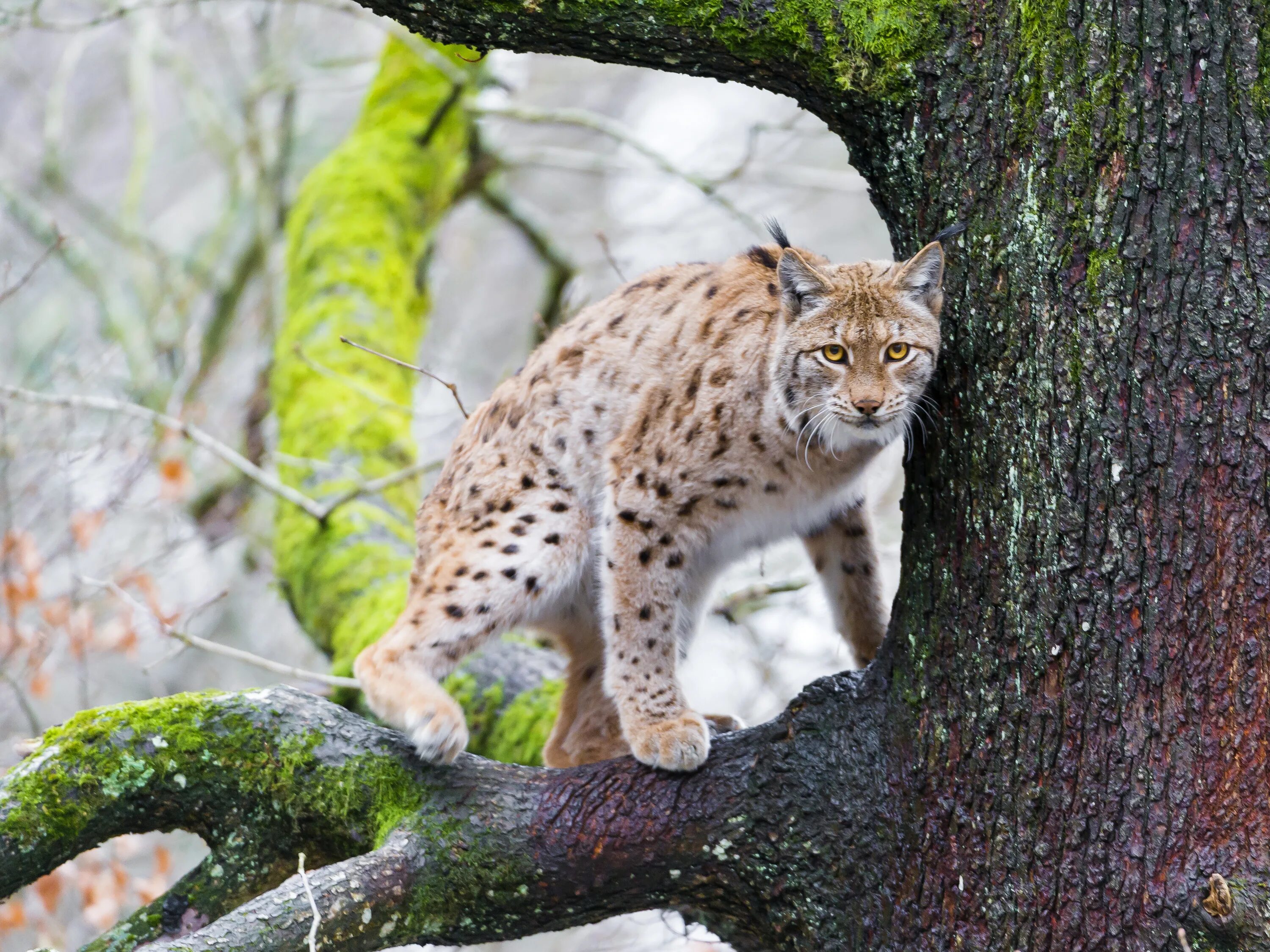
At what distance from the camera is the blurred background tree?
614cm

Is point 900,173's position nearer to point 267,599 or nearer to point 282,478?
point 282,478

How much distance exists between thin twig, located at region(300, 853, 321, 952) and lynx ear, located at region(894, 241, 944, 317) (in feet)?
6.79

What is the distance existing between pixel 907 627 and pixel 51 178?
6.69 m

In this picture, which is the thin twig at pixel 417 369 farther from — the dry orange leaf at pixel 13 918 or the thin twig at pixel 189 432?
the dry orange leaf at pixel 13 918

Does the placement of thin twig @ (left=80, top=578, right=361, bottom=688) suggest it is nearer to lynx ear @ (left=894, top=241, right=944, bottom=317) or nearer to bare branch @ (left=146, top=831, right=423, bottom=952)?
bare branch @ (left=146, top=831, right=423, bottom=952)

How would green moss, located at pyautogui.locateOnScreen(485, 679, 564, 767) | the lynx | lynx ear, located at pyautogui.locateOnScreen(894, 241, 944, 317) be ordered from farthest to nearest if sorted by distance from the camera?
green moss, located at pyautogui.locateOnScreen(485, 679, 564, 767)
the lynx
lynx ear, located at pyautogui.locateOnScreen(894, 241, 944, 317)

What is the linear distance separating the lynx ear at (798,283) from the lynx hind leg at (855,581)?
87 centimetres

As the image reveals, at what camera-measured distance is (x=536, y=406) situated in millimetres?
4496

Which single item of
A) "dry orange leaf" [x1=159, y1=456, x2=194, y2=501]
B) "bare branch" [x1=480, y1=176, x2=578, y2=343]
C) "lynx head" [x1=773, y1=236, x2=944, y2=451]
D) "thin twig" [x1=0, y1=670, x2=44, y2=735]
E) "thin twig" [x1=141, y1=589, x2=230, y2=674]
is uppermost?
"bare branch" [x1=480, y1=176, x2=578, y2=343]

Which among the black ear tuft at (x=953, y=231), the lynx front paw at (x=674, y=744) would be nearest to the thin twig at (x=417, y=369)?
the lynx front paw at (x=674, y=744)

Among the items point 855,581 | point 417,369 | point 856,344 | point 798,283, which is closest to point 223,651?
point 417,369

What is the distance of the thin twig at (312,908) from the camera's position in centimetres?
277

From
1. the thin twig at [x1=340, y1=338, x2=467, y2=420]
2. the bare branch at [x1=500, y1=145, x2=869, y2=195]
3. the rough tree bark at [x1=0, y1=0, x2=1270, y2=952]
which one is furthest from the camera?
the bare branch at [x1=500, y1=145, x2=869, y2=195]

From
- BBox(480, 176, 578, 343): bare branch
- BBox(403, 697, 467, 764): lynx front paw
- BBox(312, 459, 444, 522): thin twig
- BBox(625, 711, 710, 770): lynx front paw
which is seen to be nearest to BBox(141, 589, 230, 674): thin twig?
BBox(312, 459, 444, 522): thin twig
